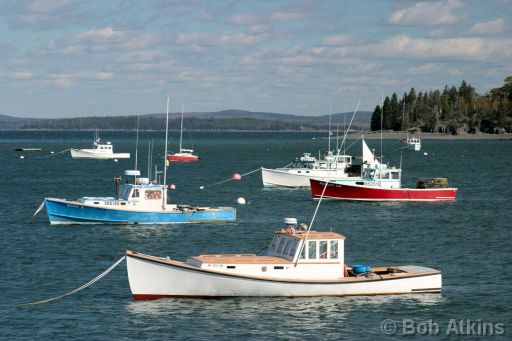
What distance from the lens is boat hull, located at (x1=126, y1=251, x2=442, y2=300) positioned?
38.8 meters

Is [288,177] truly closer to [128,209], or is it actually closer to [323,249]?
[128,209]

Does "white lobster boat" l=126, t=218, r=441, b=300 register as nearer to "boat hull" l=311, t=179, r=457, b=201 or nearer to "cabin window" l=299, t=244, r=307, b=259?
"cabin window" l=299, t=244, r=307, b=259

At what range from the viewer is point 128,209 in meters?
63.6

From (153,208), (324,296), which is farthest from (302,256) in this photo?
(153,208)

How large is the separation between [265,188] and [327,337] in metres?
69.5

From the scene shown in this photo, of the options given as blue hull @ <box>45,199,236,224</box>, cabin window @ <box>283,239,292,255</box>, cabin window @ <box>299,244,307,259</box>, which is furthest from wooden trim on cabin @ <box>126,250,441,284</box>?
blue hull @ <box>45,199,236,224</box>

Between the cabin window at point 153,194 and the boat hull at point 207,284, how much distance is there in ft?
77.8

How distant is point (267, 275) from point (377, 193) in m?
46.8

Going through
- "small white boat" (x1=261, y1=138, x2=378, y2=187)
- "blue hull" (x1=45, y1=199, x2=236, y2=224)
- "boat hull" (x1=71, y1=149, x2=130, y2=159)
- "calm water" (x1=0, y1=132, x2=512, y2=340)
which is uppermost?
"small white boat" (x1=261, y1=138, x2=378, y2=187)

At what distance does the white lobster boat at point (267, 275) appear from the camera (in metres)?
38.9

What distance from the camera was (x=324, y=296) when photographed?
40281 millimetres

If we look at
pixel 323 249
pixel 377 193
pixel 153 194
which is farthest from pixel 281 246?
pixel 377 193

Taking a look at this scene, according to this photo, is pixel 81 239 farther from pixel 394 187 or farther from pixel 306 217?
pixel 394 187

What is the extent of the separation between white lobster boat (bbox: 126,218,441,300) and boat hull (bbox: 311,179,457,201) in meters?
44.3
